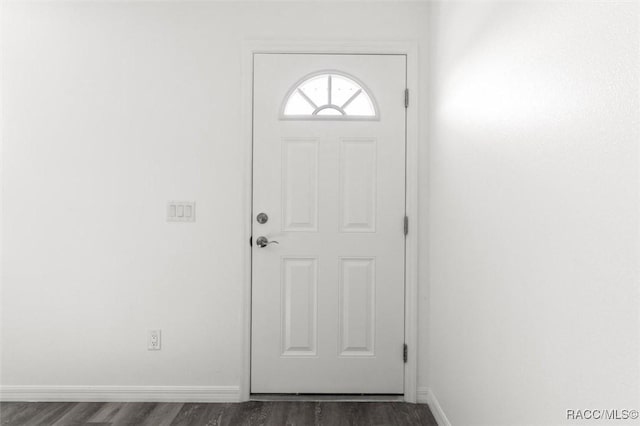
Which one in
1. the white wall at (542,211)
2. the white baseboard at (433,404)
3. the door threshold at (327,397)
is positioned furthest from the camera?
the door threshold at (327,397)

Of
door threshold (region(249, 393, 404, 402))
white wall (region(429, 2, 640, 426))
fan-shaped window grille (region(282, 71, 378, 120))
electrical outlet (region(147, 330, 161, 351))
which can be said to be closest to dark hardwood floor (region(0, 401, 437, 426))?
door threshold (region(249, 393, 404, 402))

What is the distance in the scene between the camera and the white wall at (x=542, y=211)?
3.27 feet

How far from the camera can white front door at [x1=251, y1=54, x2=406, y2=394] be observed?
278cm

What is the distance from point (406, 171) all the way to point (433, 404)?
1292mm

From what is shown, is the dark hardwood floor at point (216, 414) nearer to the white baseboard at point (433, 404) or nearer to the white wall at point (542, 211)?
the white baseboard at point (433, 404)

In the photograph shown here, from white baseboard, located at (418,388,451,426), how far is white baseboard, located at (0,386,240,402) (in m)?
1.05

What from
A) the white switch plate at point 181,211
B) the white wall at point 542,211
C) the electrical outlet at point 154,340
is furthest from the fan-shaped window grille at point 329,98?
the electrical outlet at point 154,340

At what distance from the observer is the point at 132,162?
278 cm

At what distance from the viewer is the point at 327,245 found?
2.78 m

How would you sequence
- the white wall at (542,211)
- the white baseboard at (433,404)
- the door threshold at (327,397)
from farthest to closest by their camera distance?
the door threshold at (327,397) < the white baseboard at (433,404) < the white wall at (542,211)

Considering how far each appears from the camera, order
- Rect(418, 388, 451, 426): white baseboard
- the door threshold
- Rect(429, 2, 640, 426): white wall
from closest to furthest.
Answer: Rect(429, 2, 640, 426): white wall < Rect(418, 388, 451, 426): white baseboard < the door threshold

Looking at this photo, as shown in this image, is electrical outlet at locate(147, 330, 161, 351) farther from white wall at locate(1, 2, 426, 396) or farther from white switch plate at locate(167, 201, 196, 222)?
white switch plate at locate(167, 201, 196, 222)

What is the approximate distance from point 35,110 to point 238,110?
1175 mm

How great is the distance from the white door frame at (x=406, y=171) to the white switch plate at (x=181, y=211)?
0.30 meters
